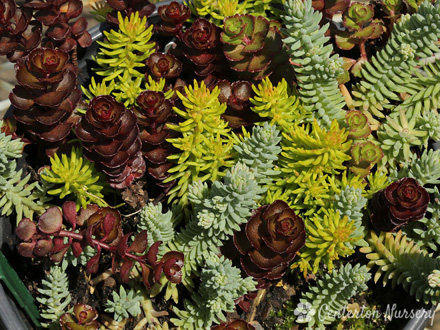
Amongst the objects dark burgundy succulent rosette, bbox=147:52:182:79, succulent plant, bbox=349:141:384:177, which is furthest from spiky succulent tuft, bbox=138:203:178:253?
succulent plant, bbox=349:141:384:177

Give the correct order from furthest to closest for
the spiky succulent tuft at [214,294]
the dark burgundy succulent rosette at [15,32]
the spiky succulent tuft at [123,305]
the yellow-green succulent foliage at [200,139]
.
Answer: the dark burgundy succulent rosette at [15,32] < the yellow-green succulent foliage at [200,139] < the spiky succulent tuft at [123,305] < the spiky succulent tuft at [214,294]

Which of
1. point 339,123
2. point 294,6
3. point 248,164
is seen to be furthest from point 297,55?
point 248,164

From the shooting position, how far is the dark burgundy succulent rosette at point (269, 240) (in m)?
1.36

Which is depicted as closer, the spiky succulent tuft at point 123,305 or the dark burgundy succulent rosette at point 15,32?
the spiky succulent tuft at point 123,305

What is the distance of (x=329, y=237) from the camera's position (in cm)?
143

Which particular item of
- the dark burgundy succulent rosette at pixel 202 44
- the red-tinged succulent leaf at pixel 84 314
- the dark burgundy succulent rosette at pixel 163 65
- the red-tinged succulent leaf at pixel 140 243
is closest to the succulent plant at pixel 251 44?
the dark burgundy succulent rosette at pixel 202 44

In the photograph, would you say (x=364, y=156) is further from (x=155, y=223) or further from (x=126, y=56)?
(x=126, y=56)

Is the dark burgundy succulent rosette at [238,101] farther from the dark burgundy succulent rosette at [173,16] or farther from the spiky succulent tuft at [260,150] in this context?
the dark burgundy succulent rosette at [173,16]

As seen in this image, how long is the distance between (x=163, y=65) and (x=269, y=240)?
0.72 metres

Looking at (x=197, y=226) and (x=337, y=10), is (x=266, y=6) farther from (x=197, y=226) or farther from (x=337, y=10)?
(x=197, y=226)

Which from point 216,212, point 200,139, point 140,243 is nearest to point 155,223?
point 140,243

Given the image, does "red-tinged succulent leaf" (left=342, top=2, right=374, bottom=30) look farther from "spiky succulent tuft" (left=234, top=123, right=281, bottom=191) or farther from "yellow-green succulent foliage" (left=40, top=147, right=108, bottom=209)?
"yellow-green succulent foliage" (left=40, top=147, right=108, bottom=209)

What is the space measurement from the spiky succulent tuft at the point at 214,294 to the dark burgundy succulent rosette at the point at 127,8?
3.19 feet

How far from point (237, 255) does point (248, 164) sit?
29 cm
